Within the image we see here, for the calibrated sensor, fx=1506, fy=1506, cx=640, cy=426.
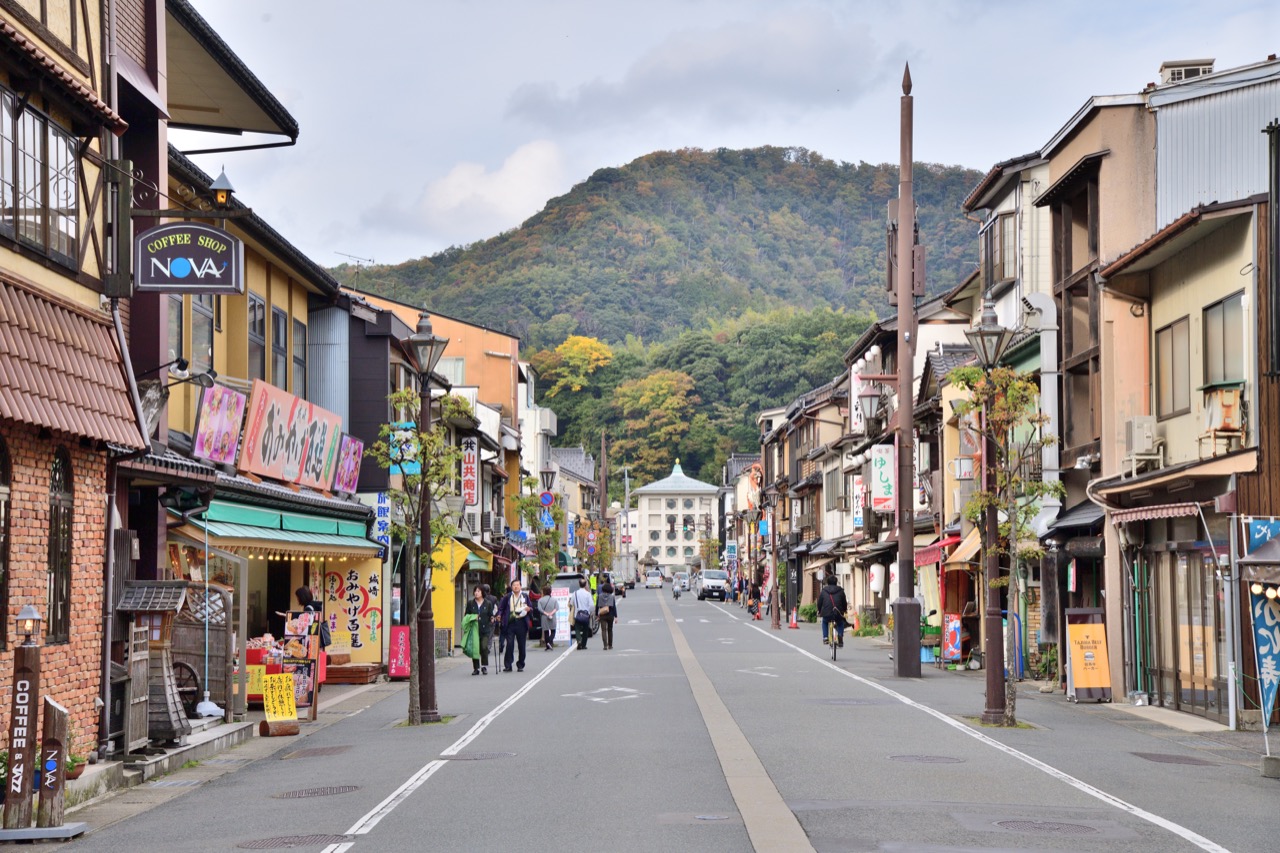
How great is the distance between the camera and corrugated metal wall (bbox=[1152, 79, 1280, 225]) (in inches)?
898

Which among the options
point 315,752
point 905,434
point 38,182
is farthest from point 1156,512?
point 38,182

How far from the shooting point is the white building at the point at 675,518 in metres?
168

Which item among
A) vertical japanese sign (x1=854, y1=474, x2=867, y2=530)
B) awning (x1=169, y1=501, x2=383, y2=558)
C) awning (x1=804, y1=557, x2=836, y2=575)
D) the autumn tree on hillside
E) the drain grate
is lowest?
the drain grate

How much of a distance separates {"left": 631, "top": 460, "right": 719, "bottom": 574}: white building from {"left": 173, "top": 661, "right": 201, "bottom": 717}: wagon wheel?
138 m

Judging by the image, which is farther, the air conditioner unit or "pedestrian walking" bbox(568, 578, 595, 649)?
"pedestrian walking" bbox(568, 578, 595, 649)

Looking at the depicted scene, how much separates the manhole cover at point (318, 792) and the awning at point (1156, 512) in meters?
12.1

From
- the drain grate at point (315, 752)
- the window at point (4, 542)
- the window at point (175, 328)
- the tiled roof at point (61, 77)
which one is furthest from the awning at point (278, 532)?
the window at point (4, 542)

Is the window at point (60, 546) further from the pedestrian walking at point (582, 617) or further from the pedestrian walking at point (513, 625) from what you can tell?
the pedestrian walking at point (582, 617)

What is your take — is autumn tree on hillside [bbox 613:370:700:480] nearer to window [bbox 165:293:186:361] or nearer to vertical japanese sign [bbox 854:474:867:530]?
vertical japanese sign [bbox 854:474:867:530]

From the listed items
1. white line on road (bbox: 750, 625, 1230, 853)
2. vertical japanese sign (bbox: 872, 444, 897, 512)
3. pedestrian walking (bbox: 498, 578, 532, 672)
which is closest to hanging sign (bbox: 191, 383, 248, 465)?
pedestrian walking (bbox: 498, 578, 532, 672)

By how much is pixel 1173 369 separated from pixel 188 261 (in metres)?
15.0

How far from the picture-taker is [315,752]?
18016 mm

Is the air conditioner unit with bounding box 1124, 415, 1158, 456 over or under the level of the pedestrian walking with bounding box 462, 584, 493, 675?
over

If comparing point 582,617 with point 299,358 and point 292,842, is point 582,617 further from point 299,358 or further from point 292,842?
point 292,842
